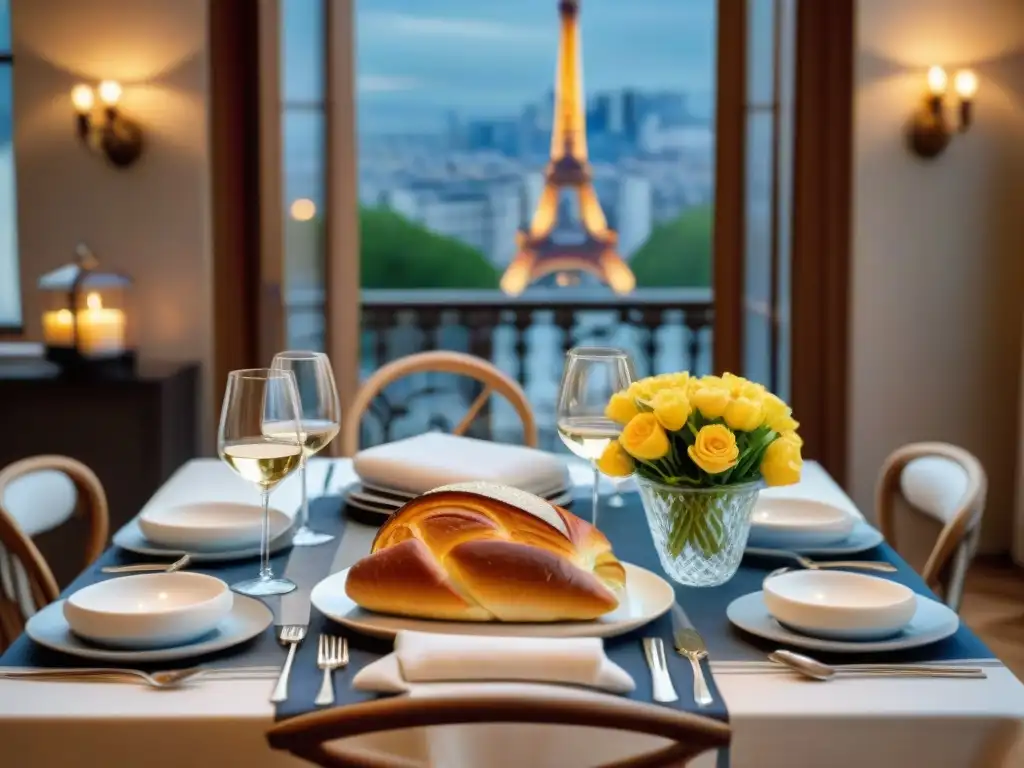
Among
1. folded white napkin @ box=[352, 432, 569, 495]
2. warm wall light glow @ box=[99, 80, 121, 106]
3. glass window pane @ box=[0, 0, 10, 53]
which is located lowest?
folded white napkin @ box=[352, 432, 569, 495]

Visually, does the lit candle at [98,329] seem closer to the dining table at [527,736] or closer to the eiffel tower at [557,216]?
the dining table at [527,736]

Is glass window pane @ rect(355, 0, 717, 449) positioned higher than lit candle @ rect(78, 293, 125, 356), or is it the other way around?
glass window pane @ rect(355, 0, 717, 449)

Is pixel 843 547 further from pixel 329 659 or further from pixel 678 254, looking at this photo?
pixel 678 254

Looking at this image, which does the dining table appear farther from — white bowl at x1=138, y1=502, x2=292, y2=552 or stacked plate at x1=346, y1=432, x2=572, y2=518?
stacked plate at x1=346, y1=432, x2=572, y2=518

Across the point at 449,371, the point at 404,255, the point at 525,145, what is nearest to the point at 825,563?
the point at 449,371

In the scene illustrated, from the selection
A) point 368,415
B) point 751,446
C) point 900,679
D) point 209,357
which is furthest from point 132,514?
point 900,679

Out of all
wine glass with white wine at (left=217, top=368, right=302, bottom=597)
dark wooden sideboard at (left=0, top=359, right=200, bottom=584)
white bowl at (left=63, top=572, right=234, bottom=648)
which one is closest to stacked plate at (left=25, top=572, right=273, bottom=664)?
white bowl at (left=63, top=572, right=234, bottom=648)

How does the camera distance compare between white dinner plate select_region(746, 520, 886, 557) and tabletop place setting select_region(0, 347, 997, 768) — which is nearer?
tabletop place setting select_region(0, 347, 997, 768)
